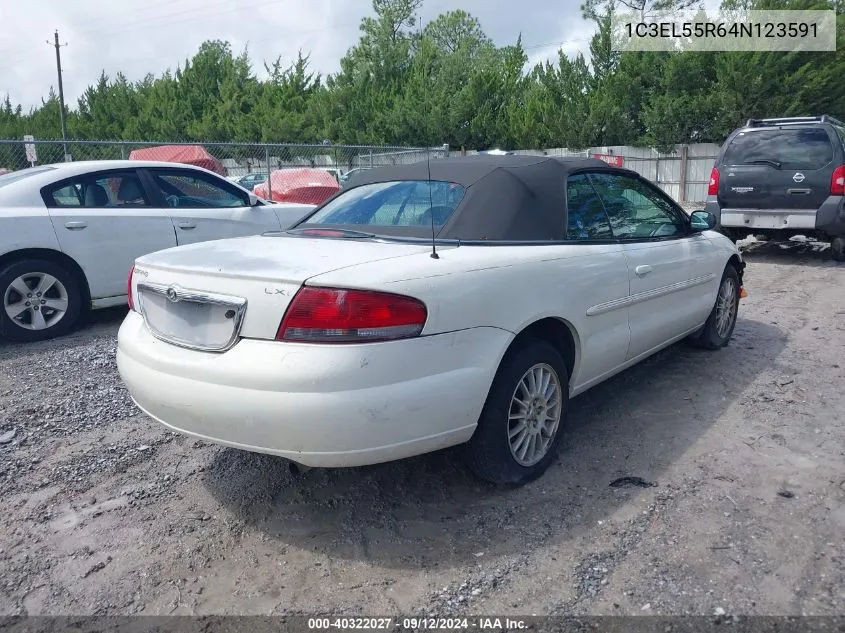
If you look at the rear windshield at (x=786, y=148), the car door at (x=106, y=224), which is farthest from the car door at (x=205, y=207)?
the rear windshield at (x=786, y=148)

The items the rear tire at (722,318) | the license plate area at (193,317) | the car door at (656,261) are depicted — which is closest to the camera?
the license plate area at (193,317)

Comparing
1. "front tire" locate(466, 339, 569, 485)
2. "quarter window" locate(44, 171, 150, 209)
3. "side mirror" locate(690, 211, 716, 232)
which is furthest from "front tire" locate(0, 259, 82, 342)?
"side mirror" locate(690, 211, 716, 232)

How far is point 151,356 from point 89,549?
837 millimetres

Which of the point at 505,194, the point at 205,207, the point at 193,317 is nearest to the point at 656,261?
the point at 505,194

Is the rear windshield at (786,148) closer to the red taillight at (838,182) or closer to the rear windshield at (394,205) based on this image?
the red taillight at (838,182)

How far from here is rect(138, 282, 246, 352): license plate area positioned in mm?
2816

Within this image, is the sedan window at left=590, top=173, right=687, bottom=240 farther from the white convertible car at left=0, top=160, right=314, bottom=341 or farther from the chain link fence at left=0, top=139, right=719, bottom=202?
the chain link fence at left=0, top=139, right=719, bottom=202

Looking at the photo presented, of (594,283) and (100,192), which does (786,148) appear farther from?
(100,192)

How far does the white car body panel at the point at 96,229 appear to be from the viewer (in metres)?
5.92

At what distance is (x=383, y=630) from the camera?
2402 millimetres

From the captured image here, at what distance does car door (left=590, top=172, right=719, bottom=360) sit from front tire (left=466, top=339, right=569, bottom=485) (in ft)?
2.77

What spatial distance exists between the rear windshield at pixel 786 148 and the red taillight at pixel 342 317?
8.48 m

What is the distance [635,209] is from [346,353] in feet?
8.35

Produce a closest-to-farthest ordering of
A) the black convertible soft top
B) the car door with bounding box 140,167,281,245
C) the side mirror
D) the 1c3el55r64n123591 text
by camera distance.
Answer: the black convertible soft top, the side mirror, the car door with bounding box 140,167,281,245, the 1c3el55r64n123591 text
